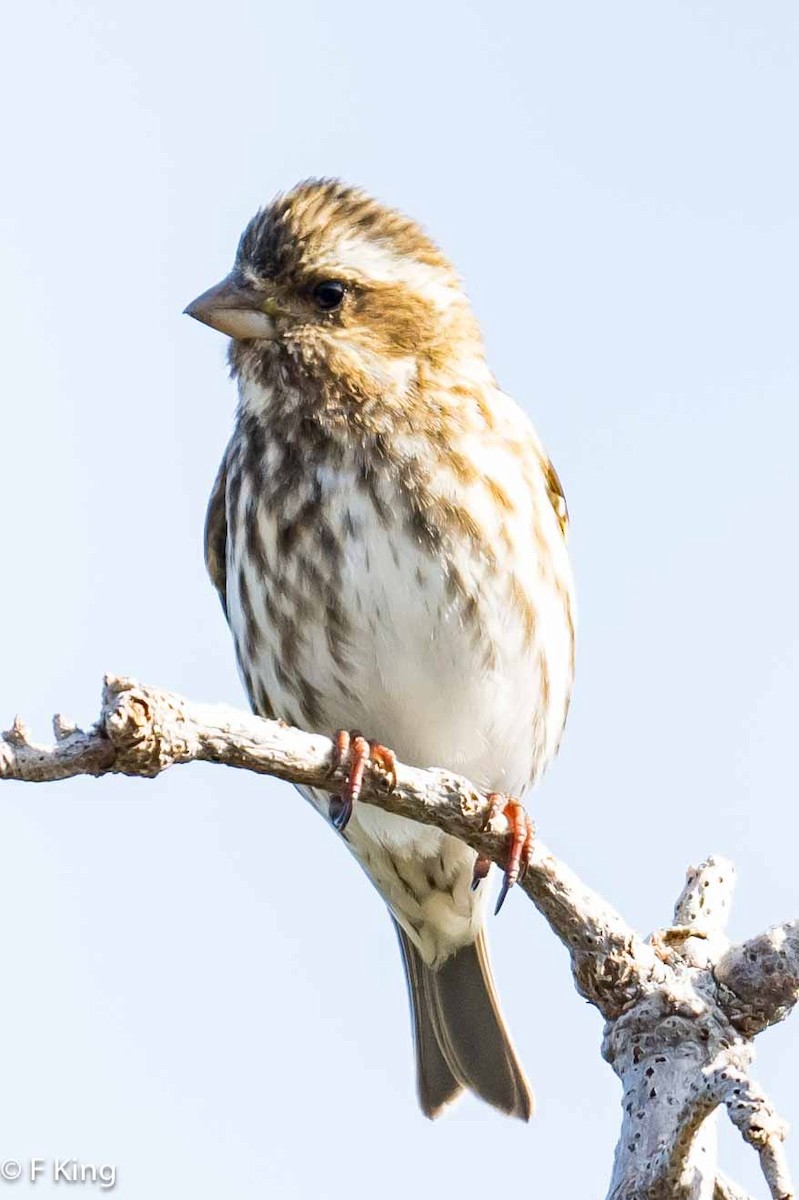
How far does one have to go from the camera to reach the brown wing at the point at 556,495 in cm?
642

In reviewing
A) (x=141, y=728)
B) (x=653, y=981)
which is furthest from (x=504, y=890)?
(x=141, y=728)

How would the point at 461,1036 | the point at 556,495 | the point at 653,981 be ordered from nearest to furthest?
the point at 653,981, the point at 556,495, the point at 461,1036

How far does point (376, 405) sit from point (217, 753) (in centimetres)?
218

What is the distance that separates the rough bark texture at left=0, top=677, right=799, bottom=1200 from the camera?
13.2 feet

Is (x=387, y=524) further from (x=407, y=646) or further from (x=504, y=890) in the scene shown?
(x=504, y=890)

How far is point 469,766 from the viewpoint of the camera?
6117 millimetres

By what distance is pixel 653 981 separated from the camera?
488cm

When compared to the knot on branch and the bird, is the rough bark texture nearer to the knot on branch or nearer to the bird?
the knot on branch

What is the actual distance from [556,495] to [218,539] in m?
1.32

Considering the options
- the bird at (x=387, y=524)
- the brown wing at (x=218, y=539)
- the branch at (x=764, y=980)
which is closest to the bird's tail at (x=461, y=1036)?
the bird at (x=387, y=524)

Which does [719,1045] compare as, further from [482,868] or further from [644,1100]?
[482,868]

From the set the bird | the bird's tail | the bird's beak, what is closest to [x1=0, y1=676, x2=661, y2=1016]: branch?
the bird

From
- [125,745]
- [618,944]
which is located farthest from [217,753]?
[618,944]

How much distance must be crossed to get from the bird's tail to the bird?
0.25 feet
